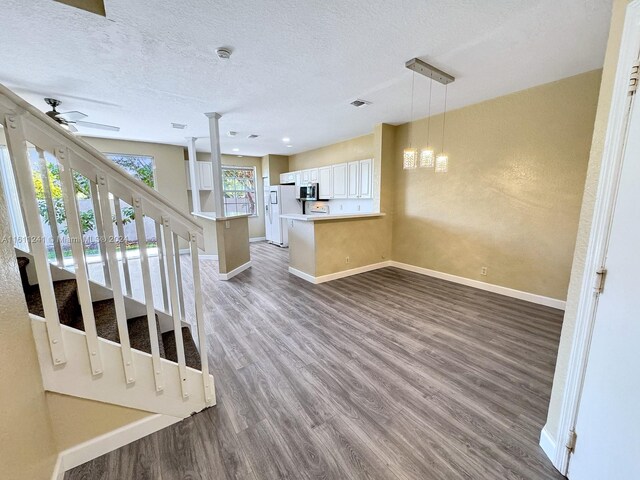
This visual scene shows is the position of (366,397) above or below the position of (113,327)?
below

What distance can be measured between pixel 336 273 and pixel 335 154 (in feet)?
10.5

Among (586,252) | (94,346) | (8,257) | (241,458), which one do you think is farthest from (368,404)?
(8,257)

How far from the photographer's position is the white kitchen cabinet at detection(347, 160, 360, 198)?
17.8ft

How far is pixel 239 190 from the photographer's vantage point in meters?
7.79

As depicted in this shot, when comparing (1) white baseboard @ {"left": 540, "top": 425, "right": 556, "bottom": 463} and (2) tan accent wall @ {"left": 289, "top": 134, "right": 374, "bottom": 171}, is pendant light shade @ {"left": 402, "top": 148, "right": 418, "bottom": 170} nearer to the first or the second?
(2) tan accent wall @ {"left": 289, "top": 134, "right": 374, "bottom": 171}

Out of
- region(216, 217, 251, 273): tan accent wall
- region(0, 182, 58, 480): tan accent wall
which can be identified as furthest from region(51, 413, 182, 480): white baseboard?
region(216, 217, 251, 273): tan accent wall

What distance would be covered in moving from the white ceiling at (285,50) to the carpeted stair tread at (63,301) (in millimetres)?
1819

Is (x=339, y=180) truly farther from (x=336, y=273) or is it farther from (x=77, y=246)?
(x=77, y=246)

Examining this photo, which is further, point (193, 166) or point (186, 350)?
point (193, 166)

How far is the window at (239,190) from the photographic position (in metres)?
7.57

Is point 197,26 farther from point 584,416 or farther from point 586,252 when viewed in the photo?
point 584,416

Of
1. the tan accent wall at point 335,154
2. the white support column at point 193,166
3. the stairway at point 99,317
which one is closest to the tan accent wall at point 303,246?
the tan accent wall at point 335,154

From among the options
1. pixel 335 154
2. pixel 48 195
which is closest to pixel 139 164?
pixel 335 154

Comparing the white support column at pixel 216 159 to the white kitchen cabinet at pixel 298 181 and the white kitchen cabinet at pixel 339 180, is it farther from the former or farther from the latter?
the white kitchen cabinet at pixel 298 181
